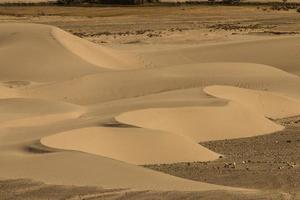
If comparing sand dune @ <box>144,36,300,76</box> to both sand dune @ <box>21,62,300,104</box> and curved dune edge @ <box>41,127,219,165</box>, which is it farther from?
curved dune edge @ <box>41,127,219,165</box>

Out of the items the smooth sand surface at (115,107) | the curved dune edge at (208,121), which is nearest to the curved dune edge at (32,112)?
the smooth sand surface at (115,107)

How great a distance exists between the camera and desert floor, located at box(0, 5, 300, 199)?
858 cm

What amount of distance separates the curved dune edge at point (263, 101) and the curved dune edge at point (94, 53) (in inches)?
281

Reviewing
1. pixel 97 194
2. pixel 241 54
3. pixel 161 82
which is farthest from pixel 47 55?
pixel 97 194

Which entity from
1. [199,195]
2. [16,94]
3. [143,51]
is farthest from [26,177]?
[143,51]

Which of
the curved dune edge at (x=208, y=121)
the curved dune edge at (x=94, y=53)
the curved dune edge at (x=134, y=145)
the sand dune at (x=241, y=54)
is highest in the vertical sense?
the curved dune edge at (x=134, y=145)

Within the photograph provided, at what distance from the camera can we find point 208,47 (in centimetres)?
3145

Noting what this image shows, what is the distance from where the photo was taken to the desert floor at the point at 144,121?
858 centimetres

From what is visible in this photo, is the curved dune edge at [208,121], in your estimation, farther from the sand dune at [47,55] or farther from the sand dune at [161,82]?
the sand dune at [47,55]

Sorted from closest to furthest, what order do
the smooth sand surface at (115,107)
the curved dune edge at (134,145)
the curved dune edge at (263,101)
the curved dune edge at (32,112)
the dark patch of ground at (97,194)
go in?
the dark patch of ground at (97,194), the smooth sand surface at (115,107), the curved dune edge at (134,145), the curved dune edge at (32,112), the curved dune edge at (263,101)

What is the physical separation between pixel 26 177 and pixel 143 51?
22.1 m

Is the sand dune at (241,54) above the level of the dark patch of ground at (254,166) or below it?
below

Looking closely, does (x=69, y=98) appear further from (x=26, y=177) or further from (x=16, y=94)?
(x=26, y=177)

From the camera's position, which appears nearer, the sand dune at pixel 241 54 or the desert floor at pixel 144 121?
the desert floor at pixel 144 121
